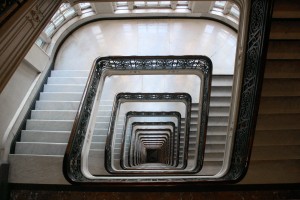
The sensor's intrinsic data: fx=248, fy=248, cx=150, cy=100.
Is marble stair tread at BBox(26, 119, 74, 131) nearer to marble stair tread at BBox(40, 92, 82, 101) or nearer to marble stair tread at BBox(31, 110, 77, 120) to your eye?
marble stair tread at BBox(31, 110, 77, 120)

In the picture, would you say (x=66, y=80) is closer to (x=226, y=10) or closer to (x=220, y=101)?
(x=220, y=101)

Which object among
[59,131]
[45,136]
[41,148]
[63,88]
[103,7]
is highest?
[103,7]

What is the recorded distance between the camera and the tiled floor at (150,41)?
7.89 m

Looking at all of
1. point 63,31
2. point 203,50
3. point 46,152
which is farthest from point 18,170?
point 203,50

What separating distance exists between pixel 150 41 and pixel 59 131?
15.0 ft

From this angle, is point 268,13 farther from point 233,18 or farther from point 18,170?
point 233,18

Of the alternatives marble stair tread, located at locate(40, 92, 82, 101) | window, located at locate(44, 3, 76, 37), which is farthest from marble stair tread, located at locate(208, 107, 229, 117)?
window, located at locate(44, 3, 76, 37)

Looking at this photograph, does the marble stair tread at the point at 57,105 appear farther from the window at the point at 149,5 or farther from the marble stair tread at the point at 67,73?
the window at the point at 149,5

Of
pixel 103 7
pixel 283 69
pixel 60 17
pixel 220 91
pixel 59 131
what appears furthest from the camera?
pixel 103 7

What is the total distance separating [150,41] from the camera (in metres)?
8.34

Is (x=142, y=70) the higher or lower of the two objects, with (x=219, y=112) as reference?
higher

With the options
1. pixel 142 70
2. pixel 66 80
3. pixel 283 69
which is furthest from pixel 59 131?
pixel 283 69

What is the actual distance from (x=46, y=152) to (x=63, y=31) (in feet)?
15.5

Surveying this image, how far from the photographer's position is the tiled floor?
789cm
